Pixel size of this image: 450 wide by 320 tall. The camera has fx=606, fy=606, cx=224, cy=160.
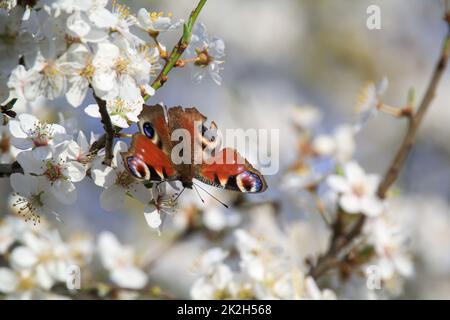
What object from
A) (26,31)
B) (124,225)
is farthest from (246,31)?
(26,31)

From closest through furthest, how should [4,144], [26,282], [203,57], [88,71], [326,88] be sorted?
[88,71] → [203,57] → [4,144] → [26,282] → [326,88]

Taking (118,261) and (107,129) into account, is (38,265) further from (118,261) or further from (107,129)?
(107,129)

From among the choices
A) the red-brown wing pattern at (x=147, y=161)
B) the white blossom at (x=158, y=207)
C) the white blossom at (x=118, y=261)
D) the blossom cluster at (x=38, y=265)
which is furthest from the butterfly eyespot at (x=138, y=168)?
the white blossom at (x=118, y=261)

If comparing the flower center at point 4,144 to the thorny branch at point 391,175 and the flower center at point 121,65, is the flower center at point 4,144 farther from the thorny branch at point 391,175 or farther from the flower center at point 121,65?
the thorny branch at point 391,175

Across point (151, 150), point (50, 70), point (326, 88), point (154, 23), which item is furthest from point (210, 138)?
point (326, 88)

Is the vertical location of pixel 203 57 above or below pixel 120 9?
below

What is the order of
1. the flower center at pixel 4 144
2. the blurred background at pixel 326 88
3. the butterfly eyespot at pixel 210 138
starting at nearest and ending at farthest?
1. the butterfly eyespot at pixel 210 138
2. the flower center at pixel 4 144
3. the blurred background at pixel 326 88
